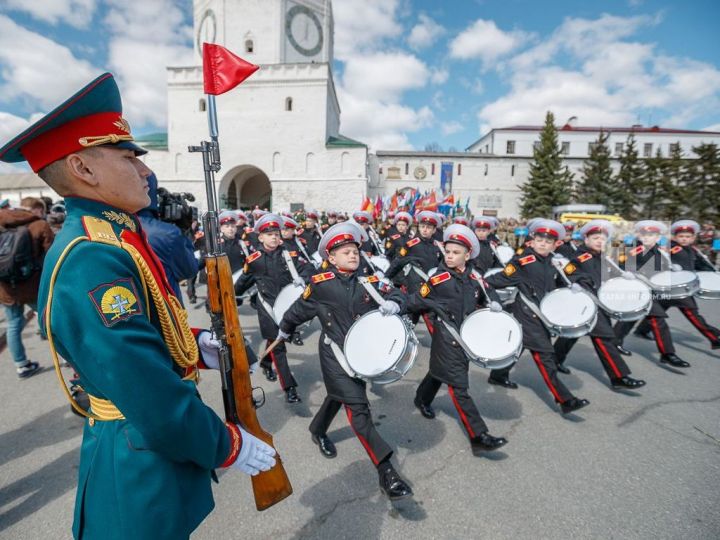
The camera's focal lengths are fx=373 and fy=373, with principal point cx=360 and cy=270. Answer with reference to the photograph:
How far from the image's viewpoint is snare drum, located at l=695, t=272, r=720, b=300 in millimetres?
5418

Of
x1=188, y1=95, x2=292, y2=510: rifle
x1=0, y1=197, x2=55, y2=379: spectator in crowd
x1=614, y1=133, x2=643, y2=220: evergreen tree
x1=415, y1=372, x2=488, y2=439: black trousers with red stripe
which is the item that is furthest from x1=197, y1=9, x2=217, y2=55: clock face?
x1=614, y1=133, x2=643, y2=220: evergreen tree

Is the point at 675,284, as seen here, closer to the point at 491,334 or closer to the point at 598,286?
the point at 598,286

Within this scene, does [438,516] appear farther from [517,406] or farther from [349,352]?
[517,406]

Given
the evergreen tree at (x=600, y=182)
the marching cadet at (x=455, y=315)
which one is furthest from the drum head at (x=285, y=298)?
the evergreen tree at (x=600, y=182)

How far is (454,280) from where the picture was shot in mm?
3701

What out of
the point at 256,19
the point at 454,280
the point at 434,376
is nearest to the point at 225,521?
the point at 434,376

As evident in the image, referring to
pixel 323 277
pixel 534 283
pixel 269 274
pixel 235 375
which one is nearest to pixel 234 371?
pixel 235 375

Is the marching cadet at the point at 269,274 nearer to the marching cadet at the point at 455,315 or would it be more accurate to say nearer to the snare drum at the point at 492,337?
the marching cadet at the point at 455,315

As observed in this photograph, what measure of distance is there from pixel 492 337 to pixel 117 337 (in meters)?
3.08

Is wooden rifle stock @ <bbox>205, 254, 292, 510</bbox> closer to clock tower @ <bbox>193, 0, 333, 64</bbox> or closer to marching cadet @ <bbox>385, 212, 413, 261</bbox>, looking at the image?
marching cadet @ <bbox>385, 212, 413, 261</bbox>

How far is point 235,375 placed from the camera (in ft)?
5.16

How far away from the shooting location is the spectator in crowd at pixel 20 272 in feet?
14.2

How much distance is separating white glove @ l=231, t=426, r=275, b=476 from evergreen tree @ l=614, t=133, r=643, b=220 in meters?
40.0

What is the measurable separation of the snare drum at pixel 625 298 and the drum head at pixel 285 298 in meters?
3.80
